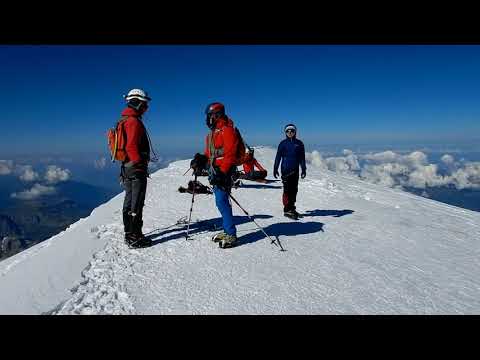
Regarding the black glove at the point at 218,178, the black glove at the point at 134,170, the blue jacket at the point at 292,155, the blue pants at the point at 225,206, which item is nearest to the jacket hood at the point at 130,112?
the black glove at the point at 134,170

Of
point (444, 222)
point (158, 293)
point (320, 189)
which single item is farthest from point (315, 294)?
point (320, 189)

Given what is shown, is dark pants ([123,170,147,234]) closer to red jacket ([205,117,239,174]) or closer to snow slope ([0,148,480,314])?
snow slope ([0,148,480,314])

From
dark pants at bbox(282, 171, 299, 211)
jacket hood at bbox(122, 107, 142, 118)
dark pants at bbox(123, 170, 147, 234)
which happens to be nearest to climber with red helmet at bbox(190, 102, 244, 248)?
dark pants at bbox(123, 170, 147, 234)

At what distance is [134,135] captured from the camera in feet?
21.5

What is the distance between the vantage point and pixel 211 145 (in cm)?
694

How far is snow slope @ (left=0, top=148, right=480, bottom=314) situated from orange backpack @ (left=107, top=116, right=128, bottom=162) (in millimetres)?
1939

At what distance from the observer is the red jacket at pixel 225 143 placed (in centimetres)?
654

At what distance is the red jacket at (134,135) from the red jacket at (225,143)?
156 centimetres

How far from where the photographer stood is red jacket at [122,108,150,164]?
21.4 feet

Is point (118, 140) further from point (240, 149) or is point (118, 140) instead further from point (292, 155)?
point (292, 155)

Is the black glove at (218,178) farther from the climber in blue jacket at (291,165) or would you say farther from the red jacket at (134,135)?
the climber in blue jacket at (291,165)
